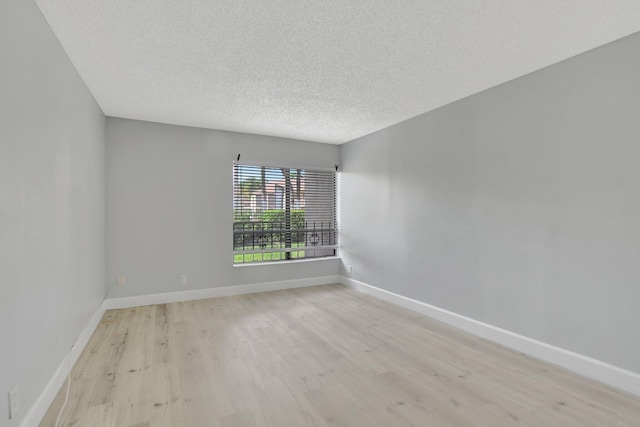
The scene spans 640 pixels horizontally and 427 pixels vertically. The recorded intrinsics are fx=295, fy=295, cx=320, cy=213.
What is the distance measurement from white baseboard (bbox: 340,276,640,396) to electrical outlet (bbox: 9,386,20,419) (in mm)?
3446

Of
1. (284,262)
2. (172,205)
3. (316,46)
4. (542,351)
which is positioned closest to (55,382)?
(172,205)

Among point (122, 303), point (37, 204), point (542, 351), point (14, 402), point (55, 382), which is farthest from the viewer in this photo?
point (122, 303)

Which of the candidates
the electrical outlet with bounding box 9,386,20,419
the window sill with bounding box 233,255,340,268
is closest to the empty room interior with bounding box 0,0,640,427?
the electrical outlet with bounding box 9,386,20,419

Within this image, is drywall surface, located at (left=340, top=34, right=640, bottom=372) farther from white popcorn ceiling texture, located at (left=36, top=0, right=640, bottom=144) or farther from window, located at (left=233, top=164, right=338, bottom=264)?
window, located at (left=233, top=164, right=338, bottom=264)

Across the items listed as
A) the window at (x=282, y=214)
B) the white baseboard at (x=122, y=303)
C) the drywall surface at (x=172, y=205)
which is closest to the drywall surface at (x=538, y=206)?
the window at (x=282, y=214)

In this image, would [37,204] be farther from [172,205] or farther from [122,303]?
[122,303]

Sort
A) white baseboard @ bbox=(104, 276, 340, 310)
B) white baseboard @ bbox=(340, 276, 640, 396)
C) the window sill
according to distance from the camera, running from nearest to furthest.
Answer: white baseboard @ bbox=(340, 276, 640, 396)
white baseboard @ bbox=(104, 276, 340, 310)
the window sill

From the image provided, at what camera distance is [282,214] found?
16.1 ft

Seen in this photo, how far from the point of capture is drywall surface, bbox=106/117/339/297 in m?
3.83

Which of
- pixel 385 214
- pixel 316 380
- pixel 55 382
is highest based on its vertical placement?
pixel 385 214

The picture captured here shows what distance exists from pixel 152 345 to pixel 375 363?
6.71 ft

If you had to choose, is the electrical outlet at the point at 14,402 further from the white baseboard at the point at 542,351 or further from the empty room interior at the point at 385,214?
the white baseboard at the point at 542,351

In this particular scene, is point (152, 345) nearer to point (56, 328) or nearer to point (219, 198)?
point (56, 328)

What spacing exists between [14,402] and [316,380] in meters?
1.66
